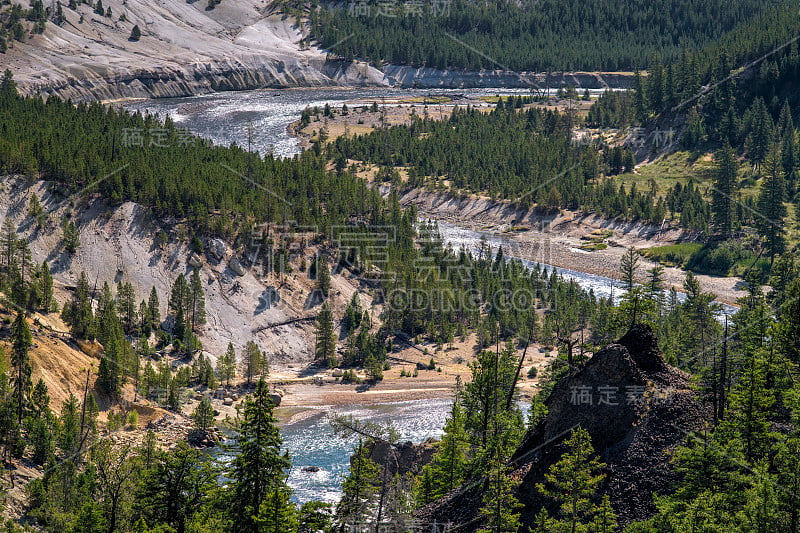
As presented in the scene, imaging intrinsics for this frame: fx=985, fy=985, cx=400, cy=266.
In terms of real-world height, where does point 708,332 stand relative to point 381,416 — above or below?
above

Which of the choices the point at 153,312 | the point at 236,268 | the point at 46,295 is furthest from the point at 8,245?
the point at 236,268

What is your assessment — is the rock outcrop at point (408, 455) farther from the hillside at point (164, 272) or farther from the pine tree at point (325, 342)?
the hillside at point (164, 272)

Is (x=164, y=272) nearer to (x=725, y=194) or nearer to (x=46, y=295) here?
(x=46, y=295)

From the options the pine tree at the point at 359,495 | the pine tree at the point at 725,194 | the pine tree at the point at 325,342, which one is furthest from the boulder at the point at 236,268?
the pine tree at the point at 725,194

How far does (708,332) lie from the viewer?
109938mm

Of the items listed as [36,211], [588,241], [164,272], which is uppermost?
[36,211]

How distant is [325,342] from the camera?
13312 cm

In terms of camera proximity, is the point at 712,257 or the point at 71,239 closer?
the point at 71,239

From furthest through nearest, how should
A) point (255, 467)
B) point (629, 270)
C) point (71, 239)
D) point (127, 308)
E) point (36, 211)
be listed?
point (36, 211) < point (71, 239) < point (127, 308) < point (629, 270) < point (255, 467)

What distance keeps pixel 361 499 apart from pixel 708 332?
201 ft

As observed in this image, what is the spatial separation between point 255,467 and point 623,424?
2254 cm

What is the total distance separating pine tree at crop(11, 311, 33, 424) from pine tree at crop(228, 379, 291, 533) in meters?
36.5

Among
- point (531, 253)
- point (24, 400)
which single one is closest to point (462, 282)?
point (531, 253)

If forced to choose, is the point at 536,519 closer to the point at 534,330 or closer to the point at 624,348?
the point at 624,348
